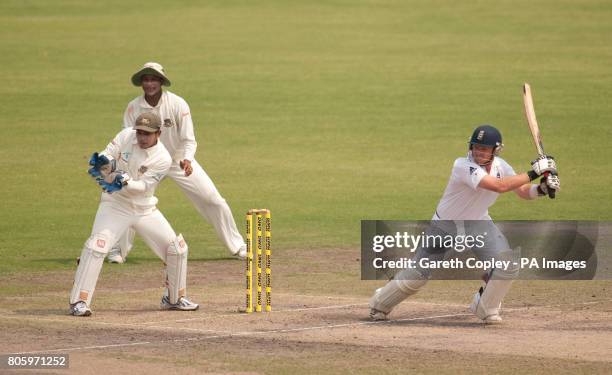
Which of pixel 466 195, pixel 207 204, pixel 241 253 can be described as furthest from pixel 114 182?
pixel 241 253

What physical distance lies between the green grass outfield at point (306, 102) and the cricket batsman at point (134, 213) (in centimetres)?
310

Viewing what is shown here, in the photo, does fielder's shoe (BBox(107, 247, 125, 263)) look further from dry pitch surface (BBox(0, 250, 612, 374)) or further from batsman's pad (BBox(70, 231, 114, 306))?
batsman's pad (BBox(70, 231, 114, 306))

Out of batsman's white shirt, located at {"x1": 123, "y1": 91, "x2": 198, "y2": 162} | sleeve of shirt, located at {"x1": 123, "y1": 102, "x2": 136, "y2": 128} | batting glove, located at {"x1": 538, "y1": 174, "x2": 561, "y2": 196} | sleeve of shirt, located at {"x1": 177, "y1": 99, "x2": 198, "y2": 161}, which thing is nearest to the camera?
batting glove, located at {"x1": 538, "y1": 174, "x2": 561, "y2": 196}

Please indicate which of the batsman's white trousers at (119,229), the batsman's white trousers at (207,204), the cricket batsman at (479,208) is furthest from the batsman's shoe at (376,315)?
the batsman's white trousers at (207,204)

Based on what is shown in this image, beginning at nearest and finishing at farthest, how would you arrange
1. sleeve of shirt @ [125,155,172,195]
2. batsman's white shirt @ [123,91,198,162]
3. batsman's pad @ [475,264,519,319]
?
1. batsman's pad @ [475,264,519,319]
2. sleeve of shirt @ [125,155,172,195]
3. batsman's white shirt @ [123,91,198,162]

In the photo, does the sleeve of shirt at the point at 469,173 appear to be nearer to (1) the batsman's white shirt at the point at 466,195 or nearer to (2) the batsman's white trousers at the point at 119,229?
(1) the batsman's white shirt at the point at 466,195

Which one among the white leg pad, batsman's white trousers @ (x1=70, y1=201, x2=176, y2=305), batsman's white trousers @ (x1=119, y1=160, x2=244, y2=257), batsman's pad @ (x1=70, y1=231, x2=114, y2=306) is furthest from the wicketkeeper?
the white leg pad

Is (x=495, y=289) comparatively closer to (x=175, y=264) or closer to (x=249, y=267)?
(x=249, y=267)

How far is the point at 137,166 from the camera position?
1303 centimetres

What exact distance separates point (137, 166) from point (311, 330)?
7.78ft

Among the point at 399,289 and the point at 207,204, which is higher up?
the point at 207,204

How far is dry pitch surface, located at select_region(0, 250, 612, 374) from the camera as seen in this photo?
10797mm

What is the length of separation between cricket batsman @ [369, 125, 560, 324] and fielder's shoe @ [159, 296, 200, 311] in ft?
5.80

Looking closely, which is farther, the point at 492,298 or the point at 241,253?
the point at 241,253
